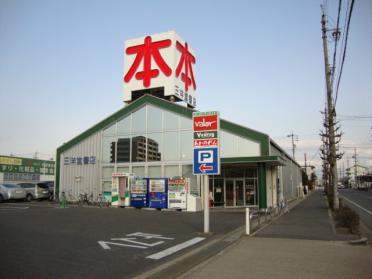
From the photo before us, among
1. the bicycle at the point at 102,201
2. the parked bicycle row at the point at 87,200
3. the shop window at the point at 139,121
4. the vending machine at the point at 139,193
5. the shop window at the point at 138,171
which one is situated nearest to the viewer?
the vending machine at the point at 139,193

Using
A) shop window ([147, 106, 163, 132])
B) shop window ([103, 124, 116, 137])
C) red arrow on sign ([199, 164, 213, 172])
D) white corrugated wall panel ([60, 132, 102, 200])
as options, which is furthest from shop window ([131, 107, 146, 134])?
red arrow on sign ([199, 164, 213, 172])

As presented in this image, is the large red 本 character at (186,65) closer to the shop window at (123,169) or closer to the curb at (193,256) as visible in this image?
the shop window at (123,169)

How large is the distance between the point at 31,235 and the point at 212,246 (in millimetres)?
5903

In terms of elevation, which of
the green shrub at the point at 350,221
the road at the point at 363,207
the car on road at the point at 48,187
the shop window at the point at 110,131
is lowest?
the road at the point at 363,207

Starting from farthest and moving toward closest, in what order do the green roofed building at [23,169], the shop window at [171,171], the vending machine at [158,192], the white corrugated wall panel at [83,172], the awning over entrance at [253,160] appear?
1. the green roofed building at [23,169]
2. the white corrugated wall panel at [83,172]
3. the shop window at [171,171]
4. the vending machine at [158,192]
5. the awning over entrance at [253,160]

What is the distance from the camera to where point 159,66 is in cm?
2864

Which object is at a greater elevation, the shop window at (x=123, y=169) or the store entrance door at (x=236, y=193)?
the shop window at (x=123, y=169)

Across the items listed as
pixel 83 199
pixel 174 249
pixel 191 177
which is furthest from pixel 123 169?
pixel 174 249

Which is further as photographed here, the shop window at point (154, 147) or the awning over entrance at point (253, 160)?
the shop window at point (154, 147)

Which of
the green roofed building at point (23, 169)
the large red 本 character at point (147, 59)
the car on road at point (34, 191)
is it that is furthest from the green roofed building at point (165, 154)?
the green roofed building at point (23, 169)

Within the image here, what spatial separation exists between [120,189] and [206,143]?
13503mm

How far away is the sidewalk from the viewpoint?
708cm

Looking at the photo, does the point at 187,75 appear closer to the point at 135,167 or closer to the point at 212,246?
the point at 135,167

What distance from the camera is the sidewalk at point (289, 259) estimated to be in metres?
7.08
